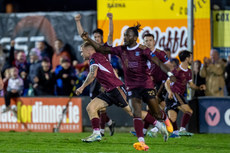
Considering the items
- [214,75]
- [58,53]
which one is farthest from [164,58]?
[58,53]

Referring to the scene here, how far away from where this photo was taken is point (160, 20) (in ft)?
59.9

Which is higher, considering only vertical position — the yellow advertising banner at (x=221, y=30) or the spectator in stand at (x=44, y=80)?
the yellow advertising banner at (x=221, y=30)

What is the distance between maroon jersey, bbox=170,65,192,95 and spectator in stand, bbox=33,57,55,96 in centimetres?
445

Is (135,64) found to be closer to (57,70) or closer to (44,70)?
(57,70)

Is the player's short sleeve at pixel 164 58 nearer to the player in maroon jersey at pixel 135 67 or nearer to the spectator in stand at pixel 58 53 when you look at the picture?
the player in maroon jersey at pixel 135 67

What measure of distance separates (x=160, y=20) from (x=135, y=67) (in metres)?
7.29

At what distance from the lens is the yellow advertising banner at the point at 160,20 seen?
1794cm

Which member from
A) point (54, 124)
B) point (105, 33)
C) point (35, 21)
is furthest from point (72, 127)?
point (35, 21)

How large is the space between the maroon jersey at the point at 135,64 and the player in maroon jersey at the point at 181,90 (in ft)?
11.0

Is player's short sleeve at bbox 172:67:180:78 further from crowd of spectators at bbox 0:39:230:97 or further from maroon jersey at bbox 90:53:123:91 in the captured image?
maroon jersey at bbox 90:53:123:91

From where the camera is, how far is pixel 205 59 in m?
17.6

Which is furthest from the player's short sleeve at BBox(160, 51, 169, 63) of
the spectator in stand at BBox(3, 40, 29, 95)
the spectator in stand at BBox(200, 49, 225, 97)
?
the spectator in stand at BBox(3, 40, 29, 95)

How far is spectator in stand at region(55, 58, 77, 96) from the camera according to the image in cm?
1795

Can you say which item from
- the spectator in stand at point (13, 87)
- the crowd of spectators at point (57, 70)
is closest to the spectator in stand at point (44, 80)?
the crowd of spectators at point (57, 70)
